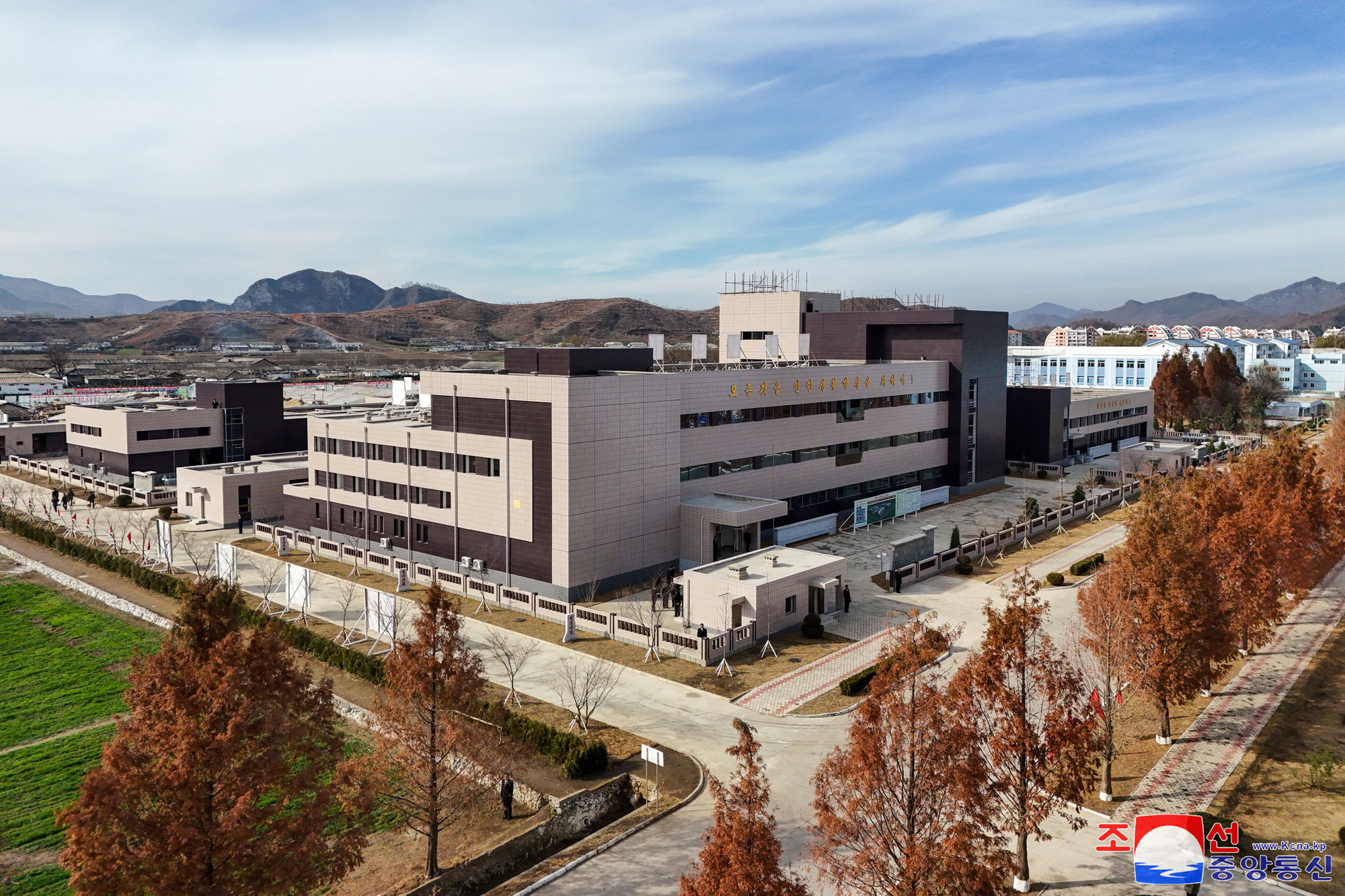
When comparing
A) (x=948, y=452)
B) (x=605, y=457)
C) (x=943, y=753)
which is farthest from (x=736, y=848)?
(x=948, y=452)

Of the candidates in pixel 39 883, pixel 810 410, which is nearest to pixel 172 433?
pixel 810 410

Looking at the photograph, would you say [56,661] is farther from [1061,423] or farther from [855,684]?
[1061,423]

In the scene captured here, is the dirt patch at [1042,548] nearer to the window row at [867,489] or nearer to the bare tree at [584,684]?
the window row at [867,489]

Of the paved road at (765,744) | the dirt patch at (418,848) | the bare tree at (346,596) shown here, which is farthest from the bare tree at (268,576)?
the dirt patch at (418,848)

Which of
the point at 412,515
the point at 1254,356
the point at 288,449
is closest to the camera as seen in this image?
the point at 412,515

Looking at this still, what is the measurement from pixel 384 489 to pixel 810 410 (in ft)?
81.6

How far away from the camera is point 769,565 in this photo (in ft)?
123

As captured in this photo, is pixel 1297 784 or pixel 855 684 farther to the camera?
pixel 855 684

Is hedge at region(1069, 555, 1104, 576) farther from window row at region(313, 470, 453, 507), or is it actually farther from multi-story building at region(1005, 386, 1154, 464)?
multi-story building at region(1005, 386, 1154, 464)

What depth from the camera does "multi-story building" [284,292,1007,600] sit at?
39000 millimetres

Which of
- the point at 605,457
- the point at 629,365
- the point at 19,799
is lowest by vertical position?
the point at 19,799

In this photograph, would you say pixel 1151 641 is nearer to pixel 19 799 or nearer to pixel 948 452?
pixel 19 799

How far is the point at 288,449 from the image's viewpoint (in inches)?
2852

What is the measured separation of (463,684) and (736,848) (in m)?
8.62
